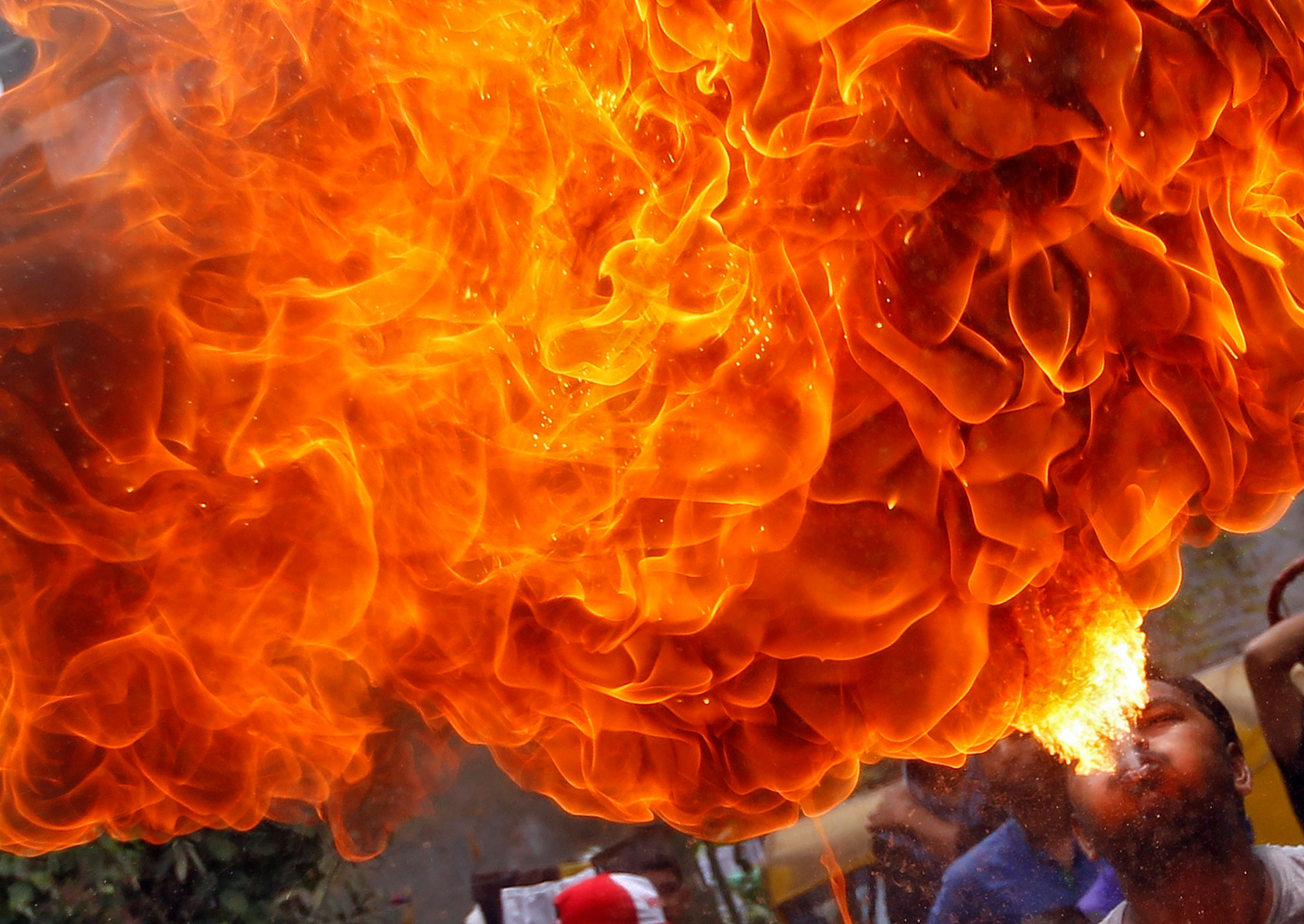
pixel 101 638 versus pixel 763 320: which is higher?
pixel 763 320

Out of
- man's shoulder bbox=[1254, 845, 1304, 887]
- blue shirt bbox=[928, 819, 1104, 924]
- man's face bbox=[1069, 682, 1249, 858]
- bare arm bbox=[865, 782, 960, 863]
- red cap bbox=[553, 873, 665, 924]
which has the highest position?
man's face bbox=[1069, 682, 1249, 858]

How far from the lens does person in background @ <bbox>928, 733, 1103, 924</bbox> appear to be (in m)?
1.18

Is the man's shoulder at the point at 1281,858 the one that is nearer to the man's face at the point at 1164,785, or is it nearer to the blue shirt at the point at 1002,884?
the man's face at the point at 1164,785

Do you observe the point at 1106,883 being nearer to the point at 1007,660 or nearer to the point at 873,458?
the point at 1007,660

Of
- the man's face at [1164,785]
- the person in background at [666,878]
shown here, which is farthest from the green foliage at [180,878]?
the man's face at [1164,785]

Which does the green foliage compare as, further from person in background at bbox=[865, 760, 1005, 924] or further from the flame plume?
person in background at bbox=[865, 760, 1005, 924]

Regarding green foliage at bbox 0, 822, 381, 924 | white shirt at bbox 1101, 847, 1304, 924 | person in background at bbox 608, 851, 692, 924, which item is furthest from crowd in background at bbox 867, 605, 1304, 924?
green foliage at bbox 0, 822, 381, 924

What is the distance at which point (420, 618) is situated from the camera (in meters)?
1.22

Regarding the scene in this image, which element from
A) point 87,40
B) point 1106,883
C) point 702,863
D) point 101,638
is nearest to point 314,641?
point 101,638

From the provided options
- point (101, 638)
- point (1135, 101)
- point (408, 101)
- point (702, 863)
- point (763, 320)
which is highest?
point (1135, 101)

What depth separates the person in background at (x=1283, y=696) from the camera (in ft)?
3.77

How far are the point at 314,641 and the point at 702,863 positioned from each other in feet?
1.79

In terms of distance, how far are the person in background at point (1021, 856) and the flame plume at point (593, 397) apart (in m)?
0.05

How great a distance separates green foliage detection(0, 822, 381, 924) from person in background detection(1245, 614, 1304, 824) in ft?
3.71
